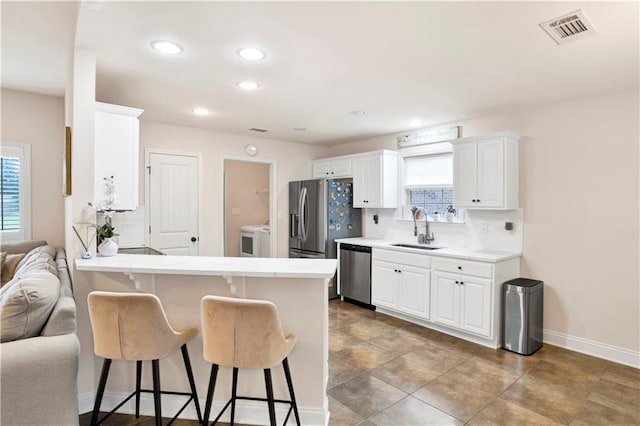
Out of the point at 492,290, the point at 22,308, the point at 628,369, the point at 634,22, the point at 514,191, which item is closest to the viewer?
the point at 22,308

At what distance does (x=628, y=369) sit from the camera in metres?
3.06

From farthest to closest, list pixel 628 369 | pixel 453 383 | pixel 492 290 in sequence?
pixel 492 290 < pixel 628 369 < pixel 453 383

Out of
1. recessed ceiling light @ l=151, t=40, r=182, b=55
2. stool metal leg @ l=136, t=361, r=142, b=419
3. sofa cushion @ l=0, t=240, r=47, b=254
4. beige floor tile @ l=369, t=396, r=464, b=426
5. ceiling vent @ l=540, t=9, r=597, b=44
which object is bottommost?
beige floor tile @ l=369, t=396, r=464, b=426

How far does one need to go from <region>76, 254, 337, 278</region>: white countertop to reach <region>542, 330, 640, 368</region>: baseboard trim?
2.83 meters

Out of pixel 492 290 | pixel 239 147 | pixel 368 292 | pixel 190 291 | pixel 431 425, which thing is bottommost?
pixel 431 425

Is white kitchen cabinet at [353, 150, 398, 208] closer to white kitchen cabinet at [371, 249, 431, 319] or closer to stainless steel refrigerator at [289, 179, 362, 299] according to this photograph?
stainless steel refrigerator at [289, 179, 362, 299]

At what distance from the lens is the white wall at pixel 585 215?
316 cm

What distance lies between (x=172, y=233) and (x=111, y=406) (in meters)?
2.60

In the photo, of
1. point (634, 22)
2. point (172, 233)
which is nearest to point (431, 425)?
point (634, 22)

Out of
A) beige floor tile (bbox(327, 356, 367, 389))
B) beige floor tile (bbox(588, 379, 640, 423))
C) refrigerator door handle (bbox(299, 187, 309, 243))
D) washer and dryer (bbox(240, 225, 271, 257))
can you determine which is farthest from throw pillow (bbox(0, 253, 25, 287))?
beige floor tile (bbox(588, 379, 640, 423))

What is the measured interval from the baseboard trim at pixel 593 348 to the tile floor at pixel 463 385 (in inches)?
3.6

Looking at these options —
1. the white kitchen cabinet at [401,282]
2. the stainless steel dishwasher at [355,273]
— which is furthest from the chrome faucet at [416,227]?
the stainless steel dishwasher at [355,273]

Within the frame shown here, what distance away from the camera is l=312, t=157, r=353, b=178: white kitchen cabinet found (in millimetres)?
5430

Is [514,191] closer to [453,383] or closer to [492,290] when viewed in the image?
[492,290]
